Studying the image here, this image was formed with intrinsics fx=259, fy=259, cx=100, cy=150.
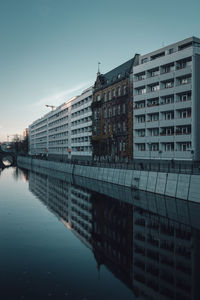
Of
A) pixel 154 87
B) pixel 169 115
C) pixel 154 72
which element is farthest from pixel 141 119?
pixel 154 72

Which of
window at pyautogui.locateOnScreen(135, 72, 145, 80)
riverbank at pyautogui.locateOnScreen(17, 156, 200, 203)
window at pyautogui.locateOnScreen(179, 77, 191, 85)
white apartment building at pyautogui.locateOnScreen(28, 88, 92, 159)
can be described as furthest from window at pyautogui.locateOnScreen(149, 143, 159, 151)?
white apartment building at pyautogui.locateOnScreen(28, 88, 92, 159)

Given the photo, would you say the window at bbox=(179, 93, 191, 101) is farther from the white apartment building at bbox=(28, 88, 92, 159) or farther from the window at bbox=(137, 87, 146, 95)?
the white apartment building at bbox=(28, 88, 92, 159)

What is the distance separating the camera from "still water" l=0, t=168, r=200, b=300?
1344 centimetres

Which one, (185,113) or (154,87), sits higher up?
(154,87)

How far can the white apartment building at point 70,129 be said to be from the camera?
92375 millimetres

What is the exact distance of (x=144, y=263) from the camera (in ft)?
55.8

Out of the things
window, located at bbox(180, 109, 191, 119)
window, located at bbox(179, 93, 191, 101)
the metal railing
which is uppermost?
window, located at bbox(179, 93, 191, 101)

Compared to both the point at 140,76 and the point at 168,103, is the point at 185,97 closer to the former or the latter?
the point at 168,103

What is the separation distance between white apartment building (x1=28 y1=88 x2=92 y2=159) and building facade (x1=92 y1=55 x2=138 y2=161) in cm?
739

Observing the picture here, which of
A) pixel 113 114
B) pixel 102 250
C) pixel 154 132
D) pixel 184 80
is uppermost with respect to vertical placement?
pixel 184 80

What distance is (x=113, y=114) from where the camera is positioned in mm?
73000

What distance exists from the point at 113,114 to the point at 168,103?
890 inches

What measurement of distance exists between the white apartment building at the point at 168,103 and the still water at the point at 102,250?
19682 millimetres

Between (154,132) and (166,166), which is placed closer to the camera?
(166,166)
